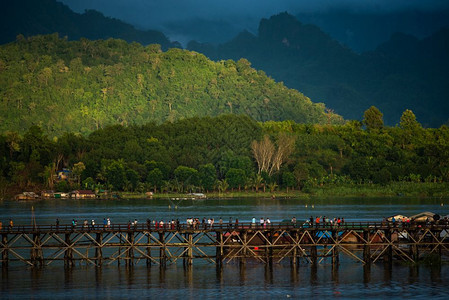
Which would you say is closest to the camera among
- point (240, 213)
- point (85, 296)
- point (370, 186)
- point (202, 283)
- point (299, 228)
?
point (85, 296)

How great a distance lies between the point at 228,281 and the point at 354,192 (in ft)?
400

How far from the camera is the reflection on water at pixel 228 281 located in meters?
58.7

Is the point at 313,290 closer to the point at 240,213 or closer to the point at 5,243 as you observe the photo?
the point at 5,243

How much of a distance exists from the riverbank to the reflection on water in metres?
110

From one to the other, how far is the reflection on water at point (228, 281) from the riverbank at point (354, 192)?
110 meters

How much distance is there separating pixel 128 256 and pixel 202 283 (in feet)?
35.8

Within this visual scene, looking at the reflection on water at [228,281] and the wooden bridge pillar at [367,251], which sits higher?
the wooden bridge pillar at [367,251]

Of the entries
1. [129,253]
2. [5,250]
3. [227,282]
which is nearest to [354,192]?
[129,253]

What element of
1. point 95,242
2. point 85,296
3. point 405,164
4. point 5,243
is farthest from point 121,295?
point 405,164

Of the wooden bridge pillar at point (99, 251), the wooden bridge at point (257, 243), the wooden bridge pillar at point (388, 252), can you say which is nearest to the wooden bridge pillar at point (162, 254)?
the wooden bridge at point (257, 243)

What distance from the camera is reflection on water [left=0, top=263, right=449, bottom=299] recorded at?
58.7 meters

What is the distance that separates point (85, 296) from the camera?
5819 cm

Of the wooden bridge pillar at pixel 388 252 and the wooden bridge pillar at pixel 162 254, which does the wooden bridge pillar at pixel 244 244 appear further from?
the wooden bridge pillar at pixel 388 252

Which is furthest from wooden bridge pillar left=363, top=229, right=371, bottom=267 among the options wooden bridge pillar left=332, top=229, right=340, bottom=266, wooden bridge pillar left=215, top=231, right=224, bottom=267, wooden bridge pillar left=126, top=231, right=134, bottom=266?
wooden bridge pillar left=126, top=231, right=134, bottom=266
